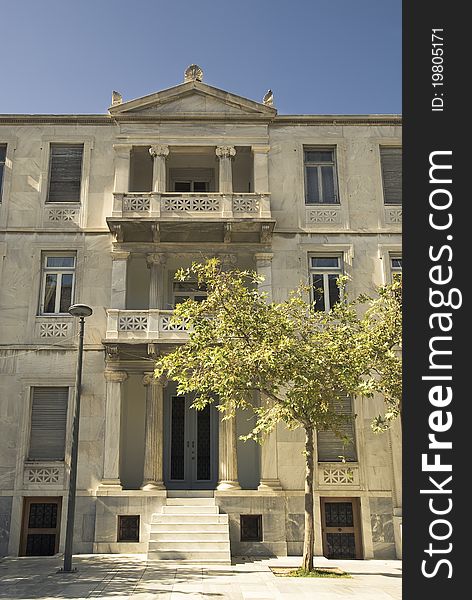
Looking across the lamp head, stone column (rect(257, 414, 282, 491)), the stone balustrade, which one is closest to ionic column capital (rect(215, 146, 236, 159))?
the lamp head

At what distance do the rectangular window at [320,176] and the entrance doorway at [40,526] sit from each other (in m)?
12.7

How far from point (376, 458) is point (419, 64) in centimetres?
1403

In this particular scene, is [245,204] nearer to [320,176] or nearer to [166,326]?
[320,176]

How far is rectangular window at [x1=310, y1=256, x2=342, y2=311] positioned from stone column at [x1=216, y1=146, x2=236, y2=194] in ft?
12.2

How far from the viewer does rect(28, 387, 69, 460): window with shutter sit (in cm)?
1816

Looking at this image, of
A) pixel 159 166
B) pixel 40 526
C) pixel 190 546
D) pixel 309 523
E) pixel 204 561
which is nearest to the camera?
pixel 309 523

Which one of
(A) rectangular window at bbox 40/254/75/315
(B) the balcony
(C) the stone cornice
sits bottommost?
(A) rectangular window at bbox 40/254/75/315

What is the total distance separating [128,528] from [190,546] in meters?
2.44

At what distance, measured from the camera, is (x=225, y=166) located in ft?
67.0

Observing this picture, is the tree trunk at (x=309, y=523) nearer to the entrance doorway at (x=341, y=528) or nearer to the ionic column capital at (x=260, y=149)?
the entrance doorway at (x=341, y=528)

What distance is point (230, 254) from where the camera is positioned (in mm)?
19797

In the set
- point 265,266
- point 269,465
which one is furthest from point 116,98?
point 269,465

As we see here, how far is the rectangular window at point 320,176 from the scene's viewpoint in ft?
67.9

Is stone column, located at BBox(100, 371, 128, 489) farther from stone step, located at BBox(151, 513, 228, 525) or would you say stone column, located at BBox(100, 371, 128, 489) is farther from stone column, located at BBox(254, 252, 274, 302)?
stone column, located at BBox(254, 252, 274, 302)
